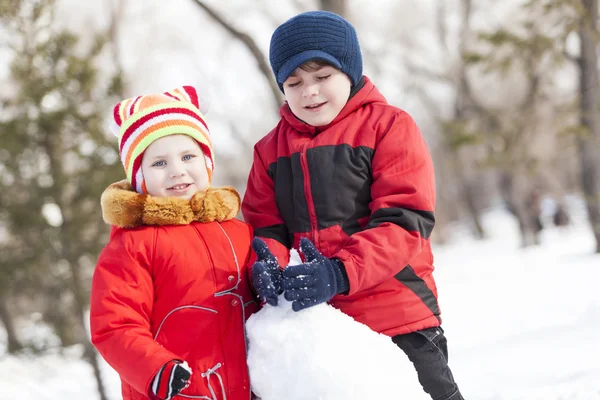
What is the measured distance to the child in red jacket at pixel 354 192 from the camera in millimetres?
1992

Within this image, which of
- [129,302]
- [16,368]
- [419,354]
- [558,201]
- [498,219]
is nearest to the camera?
[129,302]

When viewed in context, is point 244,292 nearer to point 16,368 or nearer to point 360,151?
point 360,151

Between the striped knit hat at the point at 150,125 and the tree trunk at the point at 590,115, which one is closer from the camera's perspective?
the striped knit hat at the point at 150,125

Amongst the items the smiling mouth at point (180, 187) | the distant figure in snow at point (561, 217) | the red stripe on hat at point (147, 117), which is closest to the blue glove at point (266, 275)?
the smiling mouth at point (180, 187)

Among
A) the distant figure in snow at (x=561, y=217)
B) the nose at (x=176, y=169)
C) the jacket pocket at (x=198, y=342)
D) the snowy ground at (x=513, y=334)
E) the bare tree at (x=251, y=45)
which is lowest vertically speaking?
the snowy ground at (x=513, y=334)

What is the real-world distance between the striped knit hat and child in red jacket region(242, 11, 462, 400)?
363 millimetres

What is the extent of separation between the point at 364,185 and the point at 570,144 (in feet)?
30.4

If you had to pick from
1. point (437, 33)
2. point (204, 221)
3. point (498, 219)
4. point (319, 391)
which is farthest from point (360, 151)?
point (498, 219)

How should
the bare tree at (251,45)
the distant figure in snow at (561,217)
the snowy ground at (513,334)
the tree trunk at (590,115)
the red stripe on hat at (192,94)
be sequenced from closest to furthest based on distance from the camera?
the red stripe on hat at (192,94) → the snowy ground at (513,334) → the bare tree at (251,45) → the tree trunk at (590,115) → the distant figure in snow at (561,217)

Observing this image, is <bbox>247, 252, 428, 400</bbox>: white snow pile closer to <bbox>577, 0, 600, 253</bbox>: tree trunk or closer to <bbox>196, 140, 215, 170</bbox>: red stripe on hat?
<bbox>196, 140, 215, 170</bbox>: red stripe on hat

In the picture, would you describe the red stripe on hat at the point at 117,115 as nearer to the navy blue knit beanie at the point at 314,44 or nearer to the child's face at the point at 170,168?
the child's face at the point at 170,168

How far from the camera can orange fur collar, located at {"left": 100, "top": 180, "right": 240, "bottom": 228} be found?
2.10 metres

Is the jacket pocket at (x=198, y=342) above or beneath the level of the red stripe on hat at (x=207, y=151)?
beneath

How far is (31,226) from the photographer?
8156mm
